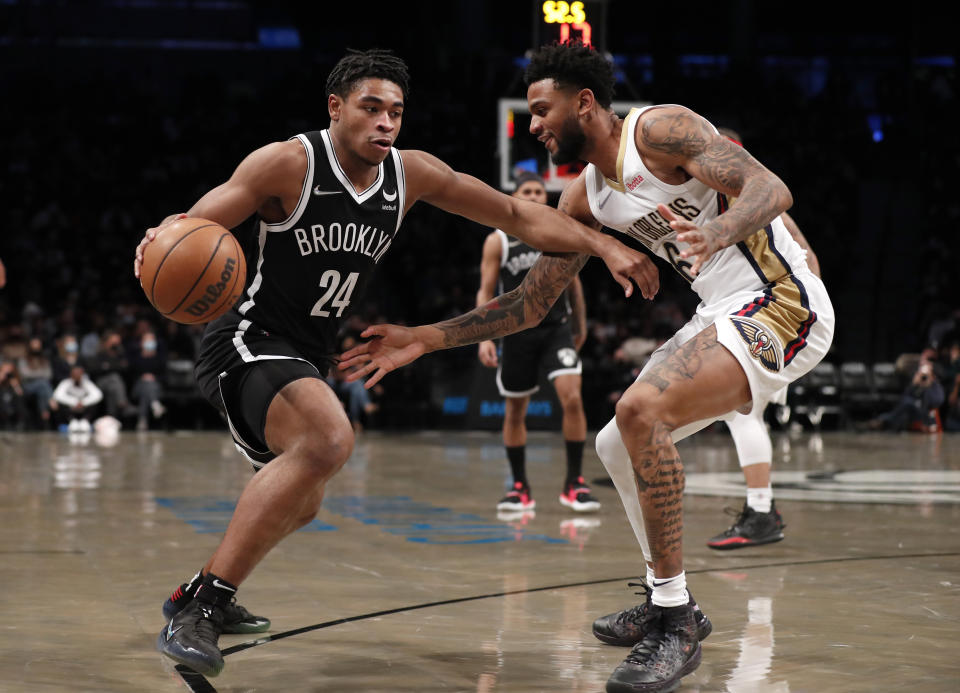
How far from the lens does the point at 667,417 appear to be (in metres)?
3.49

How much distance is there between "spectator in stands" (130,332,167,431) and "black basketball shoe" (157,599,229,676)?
9.97 meters

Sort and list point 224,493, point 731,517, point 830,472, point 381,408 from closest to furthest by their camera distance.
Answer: point 731,517
point 224,493
point 830,472
point 381,408

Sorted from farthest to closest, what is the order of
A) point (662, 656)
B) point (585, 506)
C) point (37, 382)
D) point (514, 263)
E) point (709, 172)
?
point (37, 382) < point (514, 263) < point (585, 506) < point (709, 172) < point (662, 656)

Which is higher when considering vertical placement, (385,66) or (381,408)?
(385,66)

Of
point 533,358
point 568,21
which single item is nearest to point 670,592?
point 533,358

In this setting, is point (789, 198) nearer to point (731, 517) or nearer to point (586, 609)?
point (586, 609)

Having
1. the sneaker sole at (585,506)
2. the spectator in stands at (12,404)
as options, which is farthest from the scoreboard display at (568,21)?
the spectator in stands at (12,404)

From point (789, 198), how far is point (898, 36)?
23.7m

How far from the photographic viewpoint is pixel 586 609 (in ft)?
14.0

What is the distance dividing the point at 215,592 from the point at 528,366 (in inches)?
152

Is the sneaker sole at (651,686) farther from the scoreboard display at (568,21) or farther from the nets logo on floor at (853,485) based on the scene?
the scoreboard display at (568,21)

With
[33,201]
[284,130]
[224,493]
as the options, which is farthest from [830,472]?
[33,201]

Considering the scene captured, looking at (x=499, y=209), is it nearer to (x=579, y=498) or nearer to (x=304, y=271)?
(x=304, y=271)

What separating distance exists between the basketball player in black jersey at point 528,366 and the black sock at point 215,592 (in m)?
3.58
